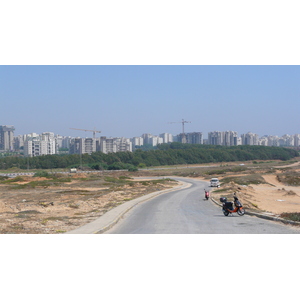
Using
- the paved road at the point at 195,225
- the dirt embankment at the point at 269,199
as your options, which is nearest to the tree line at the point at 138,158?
the dirt embankment at the point at 269,199

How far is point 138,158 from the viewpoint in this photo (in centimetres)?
14762

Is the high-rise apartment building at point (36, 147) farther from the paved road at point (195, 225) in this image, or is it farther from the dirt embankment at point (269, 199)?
the paved road at point (195, 225)

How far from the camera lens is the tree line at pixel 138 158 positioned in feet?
416

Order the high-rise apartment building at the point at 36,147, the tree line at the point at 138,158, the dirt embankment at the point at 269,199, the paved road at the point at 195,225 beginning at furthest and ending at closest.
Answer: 1. the high-rise apartment building at the point at 36,147
2. the tree line at the point at 138,158
3. the dirt embankment at the point at 269,199
4. the paved road at the point at 195,225

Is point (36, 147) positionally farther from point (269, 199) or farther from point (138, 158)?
point (269, 199)

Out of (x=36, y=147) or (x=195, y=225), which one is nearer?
(x=195, y=225)

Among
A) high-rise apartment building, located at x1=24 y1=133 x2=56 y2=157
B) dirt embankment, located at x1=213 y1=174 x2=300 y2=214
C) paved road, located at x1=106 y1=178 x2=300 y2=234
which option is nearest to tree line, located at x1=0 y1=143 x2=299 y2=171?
high-rise apartment building, located at x1=24 y1=133 x2=56 y2=157

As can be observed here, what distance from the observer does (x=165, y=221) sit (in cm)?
2100

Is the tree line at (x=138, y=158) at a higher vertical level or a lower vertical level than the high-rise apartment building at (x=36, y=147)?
lower

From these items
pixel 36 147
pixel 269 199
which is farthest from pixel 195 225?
pixel 36 147

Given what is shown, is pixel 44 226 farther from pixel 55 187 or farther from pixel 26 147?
pixel 26 147
